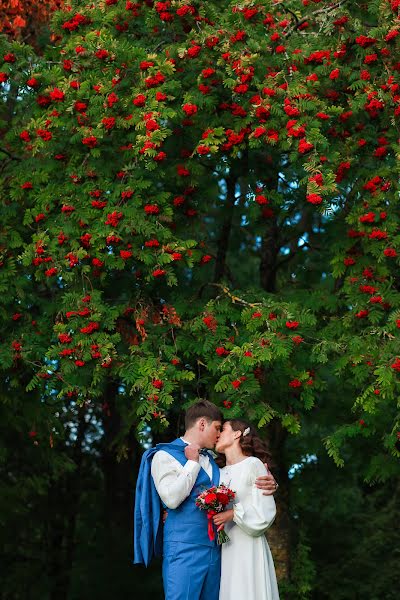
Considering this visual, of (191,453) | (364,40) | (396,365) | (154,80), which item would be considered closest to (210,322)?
(396,365)

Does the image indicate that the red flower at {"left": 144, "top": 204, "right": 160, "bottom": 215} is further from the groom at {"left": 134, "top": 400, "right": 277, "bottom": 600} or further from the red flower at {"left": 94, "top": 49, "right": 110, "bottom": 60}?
the groom at {"left": 134, "top": 400, "right": 277, "bottom": 600}

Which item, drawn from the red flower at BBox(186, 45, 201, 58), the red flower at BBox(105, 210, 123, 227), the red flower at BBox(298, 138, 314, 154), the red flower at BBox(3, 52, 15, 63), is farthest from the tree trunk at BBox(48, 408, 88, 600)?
the red flower at BBox(298, 138, 314, 154)

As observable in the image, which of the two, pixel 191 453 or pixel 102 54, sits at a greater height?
pixel 102 54

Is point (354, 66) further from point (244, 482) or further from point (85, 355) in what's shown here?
point (244, 482)

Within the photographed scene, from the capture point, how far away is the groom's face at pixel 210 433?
6969mm

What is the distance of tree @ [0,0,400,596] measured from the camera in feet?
31.5

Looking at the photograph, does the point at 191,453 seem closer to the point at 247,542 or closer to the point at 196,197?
the point at 247,542

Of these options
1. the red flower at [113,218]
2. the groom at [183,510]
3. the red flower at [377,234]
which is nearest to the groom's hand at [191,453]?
the groom at [183,510]

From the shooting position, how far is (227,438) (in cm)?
712

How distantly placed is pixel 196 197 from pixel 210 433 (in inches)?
170

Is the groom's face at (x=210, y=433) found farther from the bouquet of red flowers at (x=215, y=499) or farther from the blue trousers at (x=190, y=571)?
the blue trousers at (x=190, y=571)

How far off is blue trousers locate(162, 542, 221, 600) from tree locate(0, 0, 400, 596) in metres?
2.49

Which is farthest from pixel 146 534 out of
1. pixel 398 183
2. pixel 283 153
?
pixel 283 153

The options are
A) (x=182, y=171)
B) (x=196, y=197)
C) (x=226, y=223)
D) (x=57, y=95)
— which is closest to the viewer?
(x=57, y=95)
